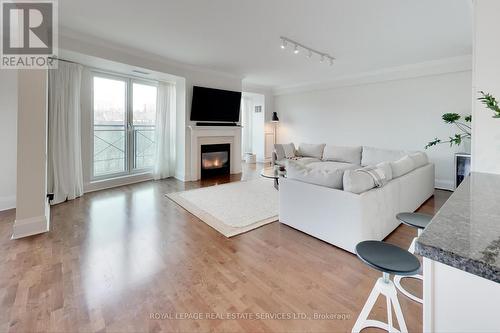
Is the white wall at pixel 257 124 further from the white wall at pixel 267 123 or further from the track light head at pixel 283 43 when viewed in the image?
the track light head at pixel 283 43

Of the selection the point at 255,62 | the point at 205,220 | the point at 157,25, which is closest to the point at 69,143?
the point at 157,25

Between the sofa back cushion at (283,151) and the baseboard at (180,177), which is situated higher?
the sofa back cushion at (283,151)

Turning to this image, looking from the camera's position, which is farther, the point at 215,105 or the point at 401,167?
the point at 215,105

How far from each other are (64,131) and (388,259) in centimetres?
476

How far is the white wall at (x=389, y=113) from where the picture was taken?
467 cm

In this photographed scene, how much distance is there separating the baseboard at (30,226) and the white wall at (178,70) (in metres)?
2.48

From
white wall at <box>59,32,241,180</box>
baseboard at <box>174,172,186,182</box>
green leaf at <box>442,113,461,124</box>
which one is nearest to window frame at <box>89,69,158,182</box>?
baseboard at <box>174,172,186,182</box>

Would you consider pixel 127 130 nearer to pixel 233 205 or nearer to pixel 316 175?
pixel 233 205

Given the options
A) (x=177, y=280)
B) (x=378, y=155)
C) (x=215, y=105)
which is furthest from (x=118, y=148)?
(x=378, y=155)

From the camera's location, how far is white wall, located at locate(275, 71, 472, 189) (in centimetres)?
467

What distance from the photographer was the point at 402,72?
16.8ft

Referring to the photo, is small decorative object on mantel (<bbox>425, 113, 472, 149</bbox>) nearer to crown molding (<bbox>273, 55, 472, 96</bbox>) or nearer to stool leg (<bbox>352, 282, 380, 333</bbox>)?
crown molding (<bbox>273, 55, 472, 96</bbox>)

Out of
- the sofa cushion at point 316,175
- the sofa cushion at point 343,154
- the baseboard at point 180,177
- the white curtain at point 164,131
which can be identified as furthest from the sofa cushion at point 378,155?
the white curtain at point 164,131

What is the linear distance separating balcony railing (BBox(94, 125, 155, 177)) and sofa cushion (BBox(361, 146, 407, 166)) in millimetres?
4829
